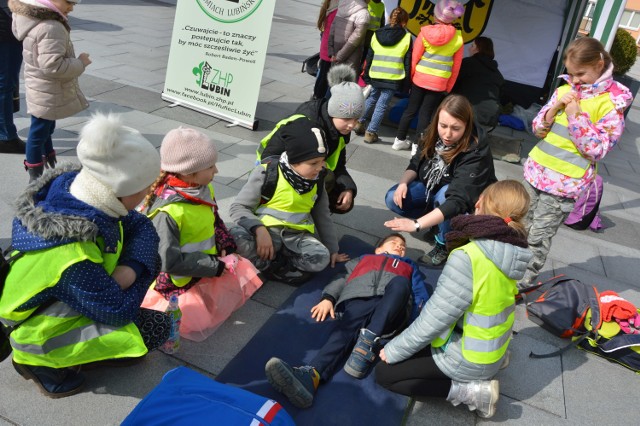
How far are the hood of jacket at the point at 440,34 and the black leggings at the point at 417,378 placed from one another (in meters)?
4.24

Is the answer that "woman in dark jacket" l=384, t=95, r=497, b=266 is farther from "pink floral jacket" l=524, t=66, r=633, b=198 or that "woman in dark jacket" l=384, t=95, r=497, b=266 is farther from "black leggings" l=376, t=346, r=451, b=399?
"black leggings" l=376, t=346, r=451, b=399

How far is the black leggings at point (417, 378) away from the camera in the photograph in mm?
2574

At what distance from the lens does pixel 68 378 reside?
2.32 metres

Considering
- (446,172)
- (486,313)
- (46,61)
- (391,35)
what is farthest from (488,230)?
(391,35)

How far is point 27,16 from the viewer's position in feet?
11.4

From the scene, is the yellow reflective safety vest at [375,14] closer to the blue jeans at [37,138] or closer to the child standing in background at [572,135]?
the child standing in background at [572,135]

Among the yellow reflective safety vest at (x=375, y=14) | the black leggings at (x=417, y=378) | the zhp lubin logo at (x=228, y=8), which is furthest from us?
the yellow reflective safety vest at (x=375, y=14)

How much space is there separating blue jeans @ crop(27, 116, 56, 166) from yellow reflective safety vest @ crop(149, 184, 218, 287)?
1786mm

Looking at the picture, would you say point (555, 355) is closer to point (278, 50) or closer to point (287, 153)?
point (287, 153)

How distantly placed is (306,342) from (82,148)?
1657mm

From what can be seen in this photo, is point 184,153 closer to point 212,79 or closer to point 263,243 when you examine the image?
point 263,243

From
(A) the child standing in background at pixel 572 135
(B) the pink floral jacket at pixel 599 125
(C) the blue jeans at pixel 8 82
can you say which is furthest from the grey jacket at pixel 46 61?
(B) the pink floral jacket at pixel 599 125

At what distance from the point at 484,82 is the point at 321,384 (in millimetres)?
5098

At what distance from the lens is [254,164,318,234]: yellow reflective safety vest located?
131 inches
